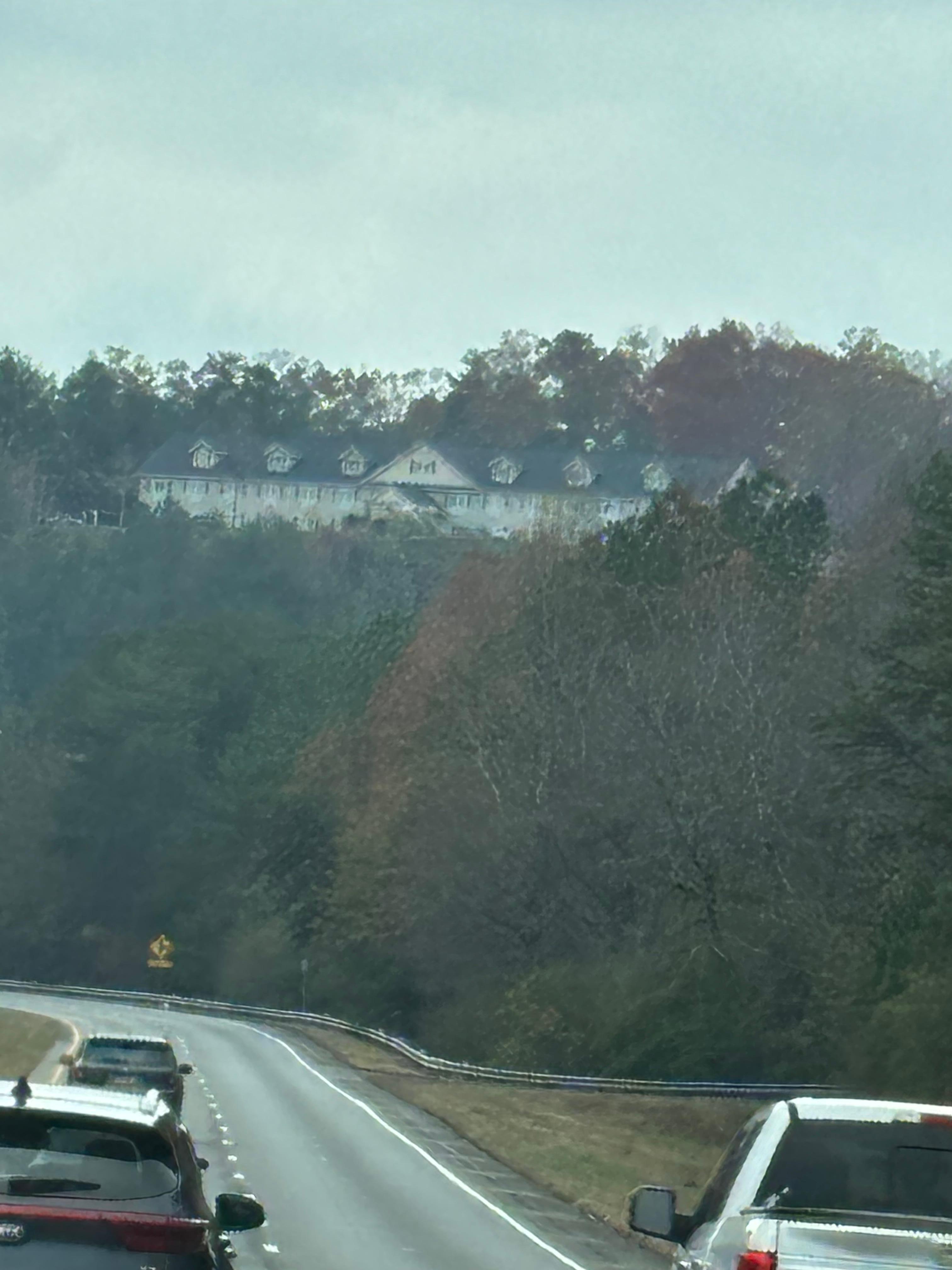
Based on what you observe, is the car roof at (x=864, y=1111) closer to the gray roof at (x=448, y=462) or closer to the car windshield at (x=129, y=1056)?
the car windshield at (x=129, y=1056)

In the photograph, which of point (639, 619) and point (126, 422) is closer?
point (639, 619)

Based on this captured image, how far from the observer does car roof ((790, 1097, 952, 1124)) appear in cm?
848

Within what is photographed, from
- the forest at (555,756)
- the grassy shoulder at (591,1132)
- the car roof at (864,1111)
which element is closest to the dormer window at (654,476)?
the forest at (555,756)

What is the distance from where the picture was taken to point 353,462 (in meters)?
164

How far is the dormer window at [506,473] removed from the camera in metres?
157

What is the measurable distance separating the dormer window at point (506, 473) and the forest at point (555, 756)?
11060 millimetres

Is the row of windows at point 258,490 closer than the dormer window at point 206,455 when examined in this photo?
Yes

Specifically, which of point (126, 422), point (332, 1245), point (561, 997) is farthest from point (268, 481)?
point (332, 1245)

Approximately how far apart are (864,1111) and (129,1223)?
2.74 metres

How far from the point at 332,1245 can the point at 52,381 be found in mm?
162764

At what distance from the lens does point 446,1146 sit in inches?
1256

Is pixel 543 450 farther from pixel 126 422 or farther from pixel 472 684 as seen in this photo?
pixel 472 684

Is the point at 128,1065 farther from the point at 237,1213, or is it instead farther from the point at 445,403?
the point at 445,403

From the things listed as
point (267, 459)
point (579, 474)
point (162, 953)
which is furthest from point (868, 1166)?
point (267, 459)
